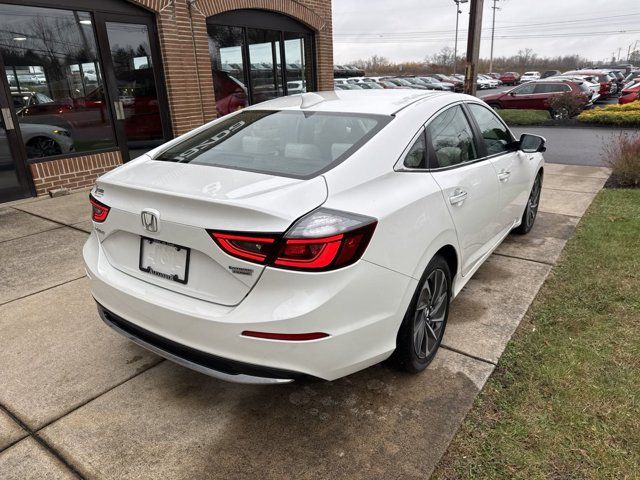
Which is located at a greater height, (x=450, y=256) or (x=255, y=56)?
(x=255, y=56)

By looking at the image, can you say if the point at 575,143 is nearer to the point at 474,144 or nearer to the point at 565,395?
the point at 474,144

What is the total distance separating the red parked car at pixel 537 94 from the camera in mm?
18016

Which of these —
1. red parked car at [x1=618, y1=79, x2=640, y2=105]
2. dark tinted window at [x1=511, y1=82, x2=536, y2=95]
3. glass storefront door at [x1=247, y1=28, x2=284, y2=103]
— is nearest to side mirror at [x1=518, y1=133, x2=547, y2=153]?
glass storefront door at [x1=247, y1=28, x2=284, y2=103]

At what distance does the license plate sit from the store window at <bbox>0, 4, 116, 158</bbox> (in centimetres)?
548

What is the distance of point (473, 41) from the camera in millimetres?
8648

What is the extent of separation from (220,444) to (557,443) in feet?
5.23

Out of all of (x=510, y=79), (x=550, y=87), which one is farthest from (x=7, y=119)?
(x=510, y=79)

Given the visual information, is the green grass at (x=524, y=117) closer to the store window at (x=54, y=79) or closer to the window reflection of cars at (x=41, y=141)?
the store window at (x=54, y=79)

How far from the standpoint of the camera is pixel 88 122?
730cm

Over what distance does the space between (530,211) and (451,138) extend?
7.95 ft

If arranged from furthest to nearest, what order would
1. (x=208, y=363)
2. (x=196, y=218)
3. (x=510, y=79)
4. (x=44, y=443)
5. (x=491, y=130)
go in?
(x=510, y=79)
(x=491, y=130)
(x=44, y=443)
(x=208, y=363)
(x=196, y=218)

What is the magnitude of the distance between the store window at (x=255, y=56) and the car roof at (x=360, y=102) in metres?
6.39

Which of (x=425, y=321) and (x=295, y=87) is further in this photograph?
(x=295, y=87)

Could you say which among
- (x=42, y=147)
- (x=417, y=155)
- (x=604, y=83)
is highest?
(x=417, y=155)
